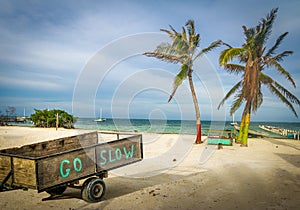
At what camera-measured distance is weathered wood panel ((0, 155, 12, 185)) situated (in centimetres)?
482

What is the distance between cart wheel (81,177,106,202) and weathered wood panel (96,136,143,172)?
1.08ft

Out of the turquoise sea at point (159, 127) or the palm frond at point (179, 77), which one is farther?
the turquoise sea at point (159, 127)

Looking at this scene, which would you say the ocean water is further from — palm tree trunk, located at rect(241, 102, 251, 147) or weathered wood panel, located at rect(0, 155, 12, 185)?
weathered wood panel, located at rect(0, 155, 12, 185)

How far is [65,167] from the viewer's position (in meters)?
4.84

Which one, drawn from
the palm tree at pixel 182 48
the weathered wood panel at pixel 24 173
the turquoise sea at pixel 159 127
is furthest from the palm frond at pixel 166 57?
the turquoise sea at pixel 159 127

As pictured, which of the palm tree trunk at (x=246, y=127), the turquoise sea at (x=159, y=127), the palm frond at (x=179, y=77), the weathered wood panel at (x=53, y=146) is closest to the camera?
the weathered wood panel at (x=53, y=146)

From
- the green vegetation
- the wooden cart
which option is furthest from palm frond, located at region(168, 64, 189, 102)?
the green vegetation

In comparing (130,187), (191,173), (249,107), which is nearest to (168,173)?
(191,173)

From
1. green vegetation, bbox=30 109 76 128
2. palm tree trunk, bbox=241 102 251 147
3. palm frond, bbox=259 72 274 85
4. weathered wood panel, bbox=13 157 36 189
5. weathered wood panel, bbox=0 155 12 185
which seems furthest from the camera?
green vegetation, bbox=30 109 76 128

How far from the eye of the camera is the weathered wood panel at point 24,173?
14.3 feet

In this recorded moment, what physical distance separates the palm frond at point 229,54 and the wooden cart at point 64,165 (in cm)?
899

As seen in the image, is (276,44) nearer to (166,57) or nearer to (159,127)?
(166,57)

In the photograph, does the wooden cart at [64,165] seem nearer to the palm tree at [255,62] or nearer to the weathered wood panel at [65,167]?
the weathered wood panel at [65,167]

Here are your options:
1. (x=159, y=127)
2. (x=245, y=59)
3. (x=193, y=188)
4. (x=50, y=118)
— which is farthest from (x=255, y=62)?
(x=159, y=127)
